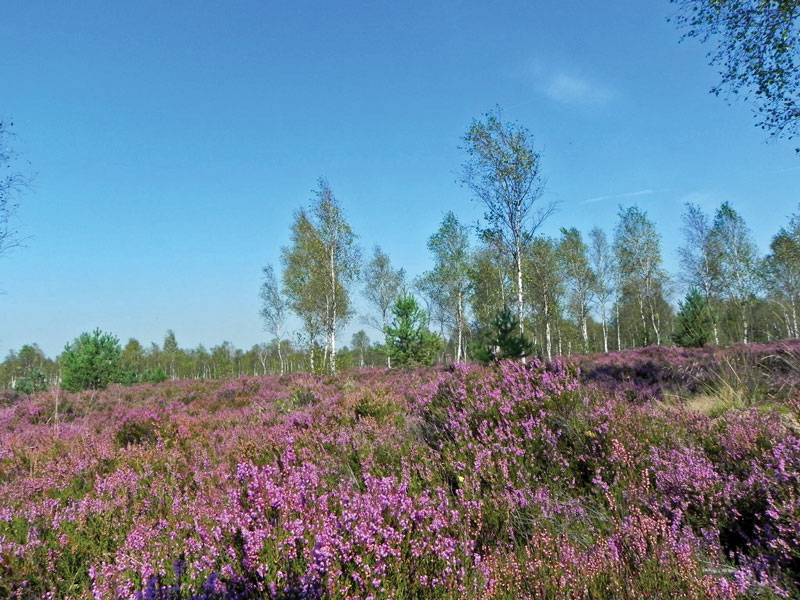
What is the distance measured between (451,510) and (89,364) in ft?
80.1

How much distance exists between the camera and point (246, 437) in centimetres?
545

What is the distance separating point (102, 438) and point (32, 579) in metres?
4.23

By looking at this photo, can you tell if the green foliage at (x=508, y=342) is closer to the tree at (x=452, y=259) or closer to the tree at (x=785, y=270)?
the tree at (x=452, y=259)

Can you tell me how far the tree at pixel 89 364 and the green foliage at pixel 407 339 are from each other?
14.4 metres

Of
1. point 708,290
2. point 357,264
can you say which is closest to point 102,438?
point 357,264

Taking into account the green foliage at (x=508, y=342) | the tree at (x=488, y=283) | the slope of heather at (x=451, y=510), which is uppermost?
the tree at (x=488, y=283)

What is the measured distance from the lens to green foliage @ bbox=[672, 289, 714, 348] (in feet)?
73.7

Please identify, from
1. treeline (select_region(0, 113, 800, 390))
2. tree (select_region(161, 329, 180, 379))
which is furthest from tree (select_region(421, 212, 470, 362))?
tree (select_region(161, 329, 180, 379))

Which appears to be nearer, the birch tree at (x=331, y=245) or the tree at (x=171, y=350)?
the birch tree at (x=331, y=245)

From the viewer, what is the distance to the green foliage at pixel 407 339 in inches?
965

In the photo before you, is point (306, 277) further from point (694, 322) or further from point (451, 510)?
point (451, 510)

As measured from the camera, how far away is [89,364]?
21.6 meters

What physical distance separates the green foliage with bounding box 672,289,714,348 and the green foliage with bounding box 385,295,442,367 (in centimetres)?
1315

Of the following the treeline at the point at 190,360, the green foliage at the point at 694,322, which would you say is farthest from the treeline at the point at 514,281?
the treeline at the point at 190,360
